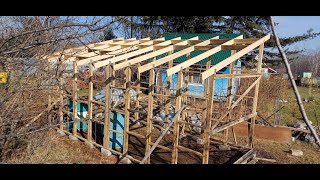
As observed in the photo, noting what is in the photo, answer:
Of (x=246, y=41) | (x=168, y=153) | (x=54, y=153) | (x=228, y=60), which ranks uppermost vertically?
Result: (x=246, y=41)

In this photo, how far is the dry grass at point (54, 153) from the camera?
5.42 meters

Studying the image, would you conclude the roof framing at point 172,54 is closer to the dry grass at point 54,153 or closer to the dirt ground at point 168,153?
the dry grass at point 54,153

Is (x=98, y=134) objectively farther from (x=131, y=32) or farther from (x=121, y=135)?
(x=131, y=32)

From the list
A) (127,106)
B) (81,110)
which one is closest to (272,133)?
(127,106)

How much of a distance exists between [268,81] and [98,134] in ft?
29.8

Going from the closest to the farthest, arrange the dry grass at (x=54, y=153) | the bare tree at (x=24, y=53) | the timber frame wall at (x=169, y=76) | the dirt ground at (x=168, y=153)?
1. the bare tree at (x=24, y=53)
2. the dry grass at (x=54, y=153)
3. the timber frame wall at (x=169, y=76)
4. the dirt ground at (x=168, y=153)

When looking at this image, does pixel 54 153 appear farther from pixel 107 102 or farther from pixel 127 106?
pixel 127 106

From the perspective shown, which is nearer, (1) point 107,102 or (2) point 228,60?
(2) point 228,60

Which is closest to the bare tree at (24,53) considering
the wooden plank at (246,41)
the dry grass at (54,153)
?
the dry grass at (54,153)

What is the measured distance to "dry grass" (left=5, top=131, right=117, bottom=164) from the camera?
5.42m

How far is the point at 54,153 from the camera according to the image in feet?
23.3
